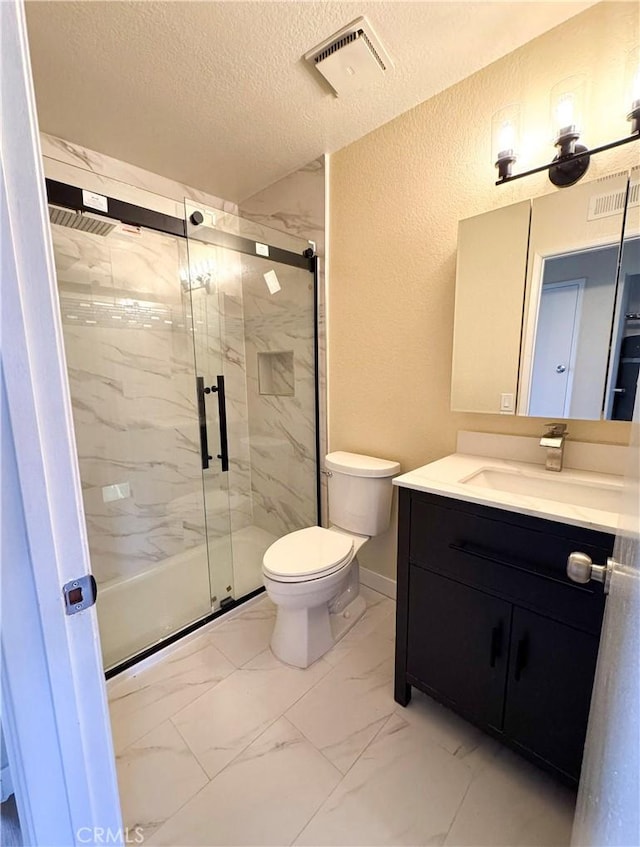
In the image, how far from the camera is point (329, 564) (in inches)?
59.9

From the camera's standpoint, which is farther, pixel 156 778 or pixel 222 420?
pixel 222 420

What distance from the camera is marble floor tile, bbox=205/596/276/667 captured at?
1.64 metres

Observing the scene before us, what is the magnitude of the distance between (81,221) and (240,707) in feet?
7.22

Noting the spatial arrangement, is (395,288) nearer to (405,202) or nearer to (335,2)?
(405,202)

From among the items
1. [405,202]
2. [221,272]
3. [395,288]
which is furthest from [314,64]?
[221,272]

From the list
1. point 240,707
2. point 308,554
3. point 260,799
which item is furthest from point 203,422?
point 260,799

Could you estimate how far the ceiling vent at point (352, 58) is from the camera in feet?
4.00

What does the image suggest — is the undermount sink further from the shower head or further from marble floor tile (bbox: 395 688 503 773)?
the shower head

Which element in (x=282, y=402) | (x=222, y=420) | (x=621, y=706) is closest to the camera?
(x=621, y=706)

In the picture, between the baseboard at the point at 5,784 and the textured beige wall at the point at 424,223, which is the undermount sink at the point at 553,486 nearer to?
the textured beige wall at the point at 424,223

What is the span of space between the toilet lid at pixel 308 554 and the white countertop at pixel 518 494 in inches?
22.0

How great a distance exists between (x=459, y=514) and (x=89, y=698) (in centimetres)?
99

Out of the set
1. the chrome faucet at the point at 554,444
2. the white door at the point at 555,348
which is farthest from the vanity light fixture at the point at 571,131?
the chrome faucet at the point at 554,444

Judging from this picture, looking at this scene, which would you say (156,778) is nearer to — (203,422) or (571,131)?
(203,422)
